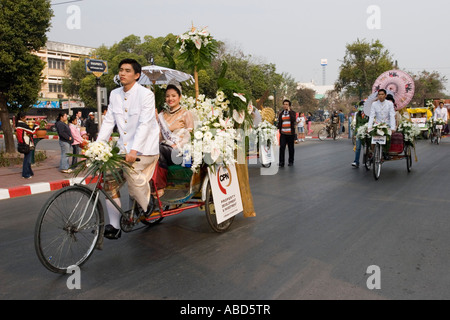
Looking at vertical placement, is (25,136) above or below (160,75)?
below

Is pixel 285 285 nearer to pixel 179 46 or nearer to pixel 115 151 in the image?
pixel 115 151

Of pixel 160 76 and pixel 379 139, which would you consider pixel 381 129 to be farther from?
pixel 160 76

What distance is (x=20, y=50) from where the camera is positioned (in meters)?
12.4

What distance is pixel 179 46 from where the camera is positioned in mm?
6020

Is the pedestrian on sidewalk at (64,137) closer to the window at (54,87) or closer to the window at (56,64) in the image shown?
the window at (56,64)

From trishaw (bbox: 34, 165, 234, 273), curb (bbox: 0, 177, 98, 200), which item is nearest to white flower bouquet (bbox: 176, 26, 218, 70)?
trishaw (bbox: 34, 165, 234, 273)

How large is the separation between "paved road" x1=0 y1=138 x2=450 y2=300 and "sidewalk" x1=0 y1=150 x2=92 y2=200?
152cm

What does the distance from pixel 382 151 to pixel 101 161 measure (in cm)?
789

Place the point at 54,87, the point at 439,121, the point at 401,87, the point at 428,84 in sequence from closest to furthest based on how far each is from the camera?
the point at 401,87
the point at 439,121
the point at 428,84
the point at 54,87

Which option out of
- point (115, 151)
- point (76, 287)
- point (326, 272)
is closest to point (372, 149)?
point (326, 272)

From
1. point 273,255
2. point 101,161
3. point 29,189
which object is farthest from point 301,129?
point 101,161

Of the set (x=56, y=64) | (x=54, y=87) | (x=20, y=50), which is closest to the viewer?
(x=20, y=50)

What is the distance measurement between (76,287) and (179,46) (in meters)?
3.75
